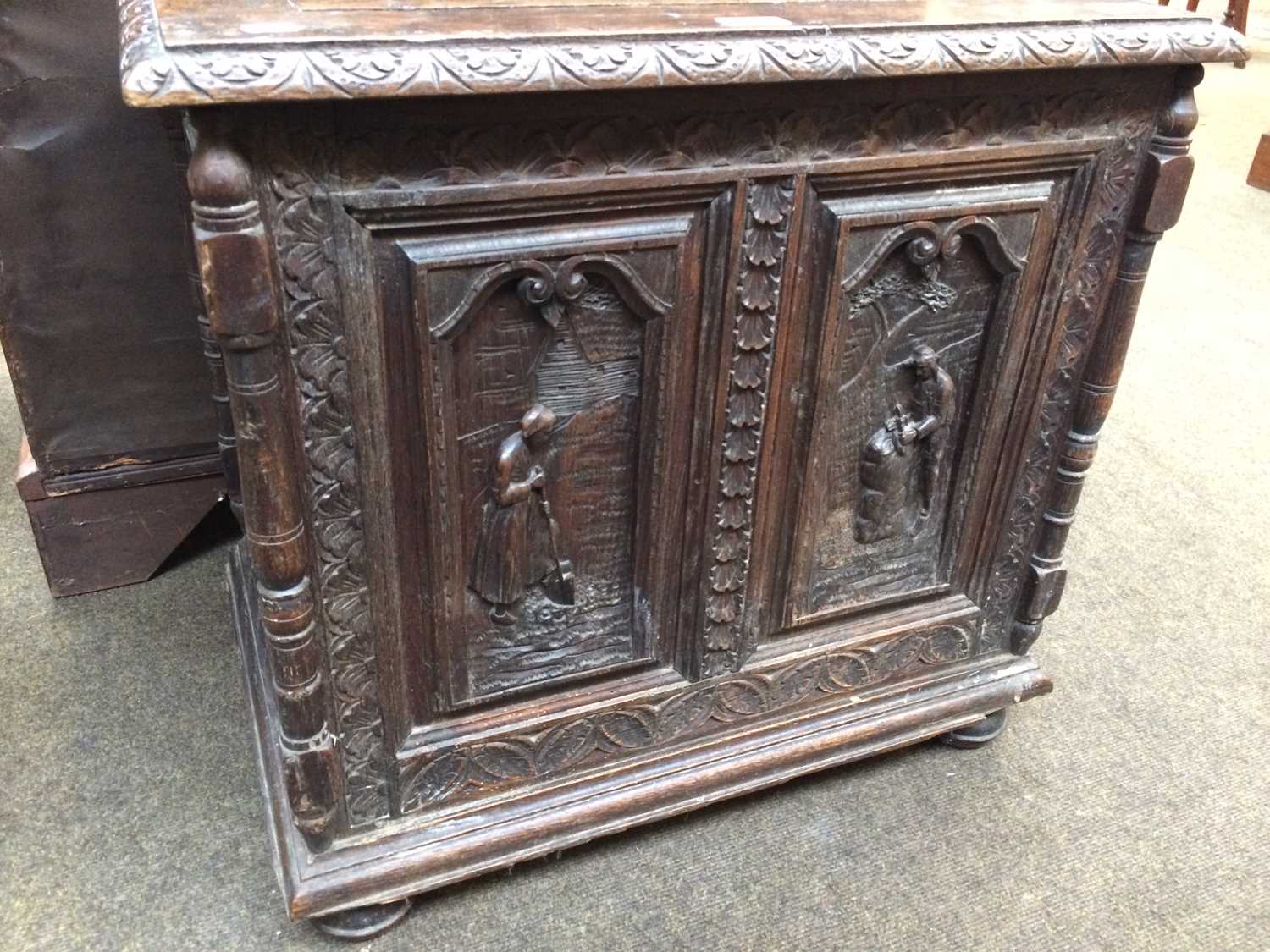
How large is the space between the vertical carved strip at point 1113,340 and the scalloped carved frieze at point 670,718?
115mm

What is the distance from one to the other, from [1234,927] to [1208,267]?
7.63 ft

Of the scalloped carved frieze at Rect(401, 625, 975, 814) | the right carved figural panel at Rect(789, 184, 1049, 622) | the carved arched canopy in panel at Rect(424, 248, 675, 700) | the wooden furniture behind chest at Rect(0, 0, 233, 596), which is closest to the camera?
the carved arched canopy in panel at Rect(424, 248, 675, 700)

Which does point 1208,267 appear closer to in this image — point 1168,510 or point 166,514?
point 1168,510

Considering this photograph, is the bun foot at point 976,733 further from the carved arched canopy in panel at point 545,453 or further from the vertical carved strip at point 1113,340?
the carved arched canopy in panel at point 545,453

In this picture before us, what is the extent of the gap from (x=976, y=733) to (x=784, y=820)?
316 millimetres

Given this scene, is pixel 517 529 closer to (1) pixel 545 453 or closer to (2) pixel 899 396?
(1) pixel 545 453

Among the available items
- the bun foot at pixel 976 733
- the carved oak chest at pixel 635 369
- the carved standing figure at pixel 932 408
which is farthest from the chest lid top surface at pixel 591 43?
the bun foot at pixel 976 733

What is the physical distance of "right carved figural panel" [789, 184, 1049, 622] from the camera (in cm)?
A: 115

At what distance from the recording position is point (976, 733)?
1562 millimetres

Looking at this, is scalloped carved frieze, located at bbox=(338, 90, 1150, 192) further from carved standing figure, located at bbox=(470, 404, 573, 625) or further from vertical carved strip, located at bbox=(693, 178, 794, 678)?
carved standing figure, located at bbox=(470, 404, 573, 625)

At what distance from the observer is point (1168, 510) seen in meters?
2.16

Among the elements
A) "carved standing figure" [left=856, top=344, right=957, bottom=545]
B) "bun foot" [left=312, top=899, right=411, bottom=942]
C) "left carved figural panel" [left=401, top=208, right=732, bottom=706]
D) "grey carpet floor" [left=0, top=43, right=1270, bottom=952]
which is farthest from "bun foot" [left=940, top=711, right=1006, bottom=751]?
"bun foot" [left=312, top=899, right=411, bottom=942]

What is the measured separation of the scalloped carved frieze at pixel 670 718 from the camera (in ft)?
4.11

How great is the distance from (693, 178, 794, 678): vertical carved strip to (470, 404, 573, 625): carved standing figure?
184 millimetres
